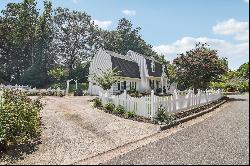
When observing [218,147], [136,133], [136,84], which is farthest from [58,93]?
[218,147]

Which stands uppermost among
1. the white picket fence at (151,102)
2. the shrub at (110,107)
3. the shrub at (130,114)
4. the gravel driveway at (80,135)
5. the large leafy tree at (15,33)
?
the large leafy tree at (15,33)

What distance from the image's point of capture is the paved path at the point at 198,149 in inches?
328

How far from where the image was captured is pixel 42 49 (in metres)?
66.3

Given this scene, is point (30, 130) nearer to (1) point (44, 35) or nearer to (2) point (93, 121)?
(2) point (93, 121)

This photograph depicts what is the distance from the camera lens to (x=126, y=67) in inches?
1706

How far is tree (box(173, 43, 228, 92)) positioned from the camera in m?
33.0

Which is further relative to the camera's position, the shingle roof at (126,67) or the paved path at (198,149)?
the shingle roof at (126,67)

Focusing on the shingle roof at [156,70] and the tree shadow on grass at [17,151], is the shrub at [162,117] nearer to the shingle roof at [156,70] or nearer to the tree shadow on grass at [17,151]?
the tree shadow on grass at [17,151]

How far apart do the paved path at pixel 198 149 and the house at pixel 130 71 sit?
26.7 metres

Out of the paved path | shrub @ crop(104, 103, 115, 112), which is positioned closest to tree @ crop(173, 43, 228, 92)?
shrub @ crop(104, 103, 115, 112)

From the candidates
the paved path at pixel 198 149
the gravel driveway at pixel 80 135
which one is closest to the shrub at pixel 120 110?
the gravel driveway at pixel 80 135

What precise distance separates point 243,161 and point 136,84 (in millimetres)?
38352

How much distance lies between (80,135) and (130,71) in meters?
32.3

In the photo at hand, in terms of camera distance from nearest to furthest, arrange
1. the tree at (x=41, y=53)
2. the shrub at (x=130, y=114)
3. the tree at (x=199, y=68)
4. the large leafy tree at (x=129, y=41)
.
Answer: the shrub at (x=130, y=114)
the tree at (x=199, y=68)
the tree at (x=41, y=53)
the large leafy tree at (x=129, y=41)
